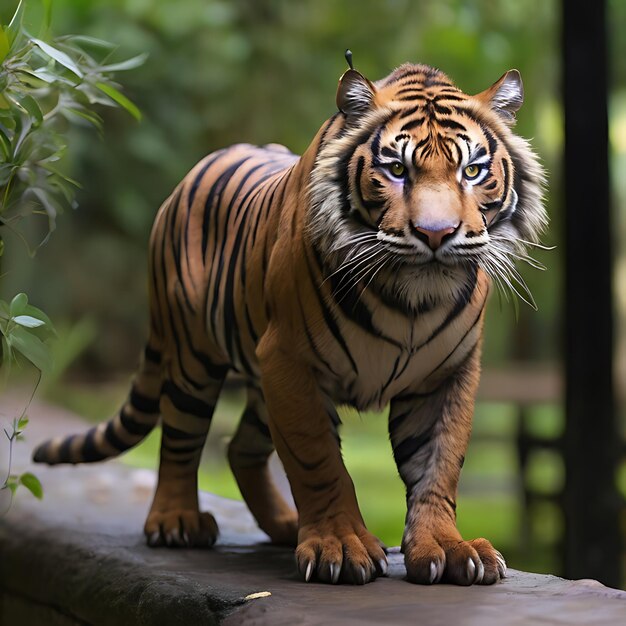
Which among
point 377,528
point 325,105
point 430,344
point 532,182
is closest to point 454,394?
point 430,344

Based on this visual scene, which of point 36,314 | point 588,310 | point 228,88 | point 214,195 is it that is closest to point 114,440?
point 214,195

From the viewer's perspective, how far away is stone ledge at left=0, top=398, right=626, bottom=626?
2061mm

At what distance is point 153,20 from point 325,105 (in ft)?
5.31

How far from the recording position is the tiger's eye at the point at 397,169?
7.33ft

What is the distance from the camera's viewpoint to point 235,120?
30.9ft

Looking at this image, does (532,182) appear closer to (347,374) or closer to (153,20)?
(347,374)

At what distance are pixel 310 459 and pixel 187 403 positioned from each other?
71cm

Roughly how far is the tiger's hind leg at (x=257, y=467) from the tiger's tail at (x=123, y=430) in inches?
10.8

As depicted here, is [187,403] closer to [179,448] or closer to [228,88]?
[179,448]

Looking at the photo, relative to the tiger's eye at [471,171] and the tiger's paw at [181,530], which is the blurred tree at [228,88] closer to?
the tiger's paw at [181,530]

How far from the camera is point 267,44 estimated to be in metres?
9.23

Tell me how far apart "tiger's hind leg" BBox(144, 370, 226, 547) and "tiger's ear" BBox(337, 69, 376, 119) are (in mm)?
986

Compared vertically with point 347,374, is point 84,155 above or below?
above

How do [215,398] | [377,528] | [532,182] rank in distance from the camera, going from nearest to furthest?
[532,182], [215,398], [377,528]
